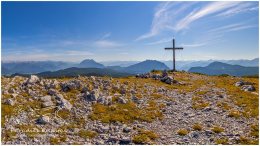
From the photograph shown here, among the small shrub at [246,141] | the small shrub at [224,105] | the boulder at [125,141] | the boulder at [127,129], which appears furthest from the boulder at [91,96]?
the small shrub at [246,141]

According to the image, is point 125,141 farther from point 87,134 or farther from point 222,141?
point 222,141

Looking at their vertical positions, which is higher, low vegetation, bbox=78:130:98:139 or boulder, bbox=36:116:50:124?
boulder, bbox=36:116:50:124

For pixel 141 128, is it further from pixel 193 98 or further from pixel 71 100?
pixel 193 98

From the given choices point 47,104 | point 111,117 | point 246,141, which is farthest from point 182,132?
point 47,104

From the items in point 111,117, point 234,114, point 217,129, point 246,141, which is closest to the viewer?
point 246,141

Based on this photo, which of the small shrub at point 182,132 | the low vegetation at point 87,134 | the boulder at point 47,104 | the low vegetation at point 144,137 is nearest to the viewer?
the low vegetation at point 144,137

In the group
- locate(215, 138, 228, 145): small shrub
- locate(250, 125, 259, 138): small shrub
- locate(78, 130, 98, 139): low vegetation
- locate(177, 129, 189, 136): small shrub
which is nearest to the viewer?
locate(215, 138, 228, 145): small shrub

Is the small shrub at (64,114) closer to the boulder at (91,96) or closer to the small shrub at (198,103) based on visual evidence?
the boulder at (91,96)

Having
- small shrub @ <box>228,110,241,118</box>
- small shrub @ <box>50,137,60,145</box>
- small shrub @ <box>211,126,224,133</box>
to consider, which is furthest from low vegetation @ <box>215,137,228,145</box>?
small shrub @ <box>50,137,60,145</box>

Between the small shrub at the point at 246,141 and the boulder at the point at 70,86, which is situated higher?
the boulder at the point at 70,86

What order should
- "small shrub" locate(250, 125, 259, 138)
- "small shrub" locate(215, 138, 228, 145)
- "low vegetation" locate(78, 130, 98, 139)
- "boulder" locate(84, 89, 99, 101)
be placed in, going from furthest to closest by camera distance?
1. "boulder" locate(84, 89, 99, 101)
2. "small shrub" locate(250, 125, 259, 138)
3. "low vegetation" locate(78, 130, 98, 139)
4. "small shrub" locate(215, 138, 228, 145)

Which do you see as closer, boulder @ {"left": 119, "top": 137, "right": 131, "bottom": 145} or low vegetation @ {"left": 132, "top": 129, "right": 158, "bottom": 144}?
boulder @ {"left": 119, "top": 137, "right": 131, "bottom": 145}

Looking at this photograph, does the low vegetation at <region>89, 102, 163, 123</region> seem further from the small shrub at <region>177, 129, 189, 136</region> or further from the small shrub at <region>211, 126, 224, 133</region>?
the small shrub at <region>211, 126, 224, 133</region>

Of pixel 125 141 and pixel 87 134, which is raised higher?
pixel 87 134
